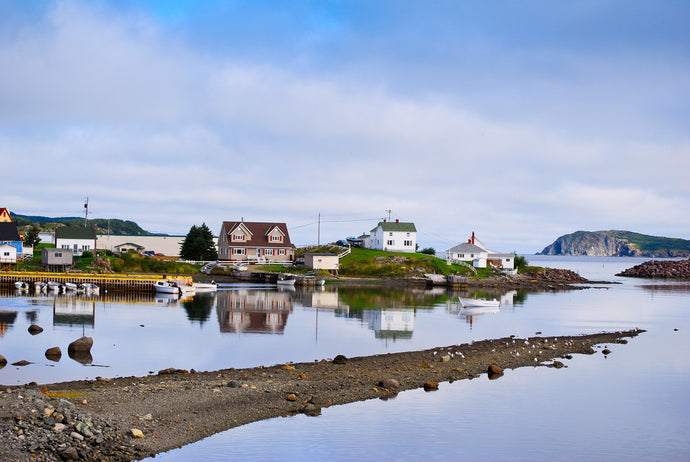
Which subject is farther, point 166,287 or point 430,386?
point 166,287

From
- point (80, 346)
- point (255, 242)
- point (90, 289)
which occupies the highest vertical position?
point (255, 242)

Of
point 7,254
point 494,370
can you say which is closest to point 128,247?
point 7,254

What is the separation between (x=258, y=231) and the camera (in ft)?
331

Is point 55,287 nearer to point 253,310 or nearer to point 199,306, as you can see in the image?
point 199,306

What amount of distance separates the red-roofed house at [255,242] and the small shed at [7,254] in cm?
3080

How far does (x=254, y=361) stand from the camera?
2786 centimetres

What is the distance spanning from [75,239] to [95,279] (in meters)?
30.6

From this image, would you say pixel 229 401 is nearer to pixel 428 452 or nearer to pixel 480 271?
pixel 428 452

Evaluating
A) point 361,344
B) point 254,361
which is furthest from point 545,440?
point 361,344

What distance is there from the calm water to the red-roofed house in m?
38.9

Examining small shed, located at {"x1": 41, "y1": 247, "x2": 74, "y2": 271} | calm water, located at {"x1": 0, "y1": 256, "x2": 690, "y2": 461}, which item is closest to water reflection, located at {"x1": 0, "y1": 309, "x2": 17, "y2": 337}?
calm water, located at {"x1": 0, "y1": 256, "x2": 690, "y2": 461}

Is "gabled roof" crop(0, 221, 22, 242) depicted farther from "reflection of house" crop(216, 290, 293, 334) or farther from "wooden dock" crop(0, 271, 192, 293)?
"reflection of house" crop(216, 290, 293, 334)

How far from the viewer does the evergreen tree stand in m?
94.6

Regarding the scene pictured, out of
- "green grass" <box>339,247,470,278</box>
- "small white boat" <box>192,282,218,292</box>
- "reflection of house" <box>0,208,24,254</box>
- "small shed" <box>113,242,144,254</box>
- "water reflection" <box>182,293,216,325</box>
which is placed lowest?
"water reflection" <box>182,293,216,325</box>
